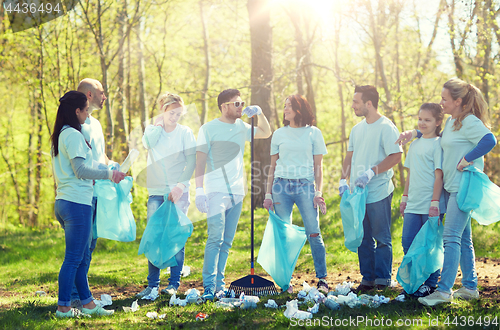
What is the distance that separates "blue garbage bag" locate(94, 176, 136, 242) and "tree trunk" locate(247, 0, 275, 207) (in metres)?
4.95

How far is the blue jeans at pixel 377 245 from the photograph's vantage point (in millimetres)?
4035

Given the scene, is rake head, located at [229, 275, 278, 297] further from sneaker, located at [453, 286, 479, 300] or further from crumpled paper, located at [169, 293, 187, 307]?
sneaker, located at [453, 286, 479, 300]

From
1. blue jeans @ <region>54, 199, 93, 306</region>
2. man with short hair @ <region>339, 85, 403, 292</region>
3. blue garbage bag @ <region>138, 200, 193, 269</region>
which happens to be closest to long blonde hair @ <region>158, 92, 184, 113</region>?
blue garbage bag @ <region>138, 200, 193, 269</region>

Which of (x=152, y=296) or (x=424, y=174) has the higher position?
(x=424, y=174)

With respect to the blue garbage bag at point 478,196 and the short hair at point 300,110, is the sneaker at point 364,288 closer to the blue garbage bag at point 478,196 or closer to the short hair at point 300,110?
the blue garbage bag at point 478,196

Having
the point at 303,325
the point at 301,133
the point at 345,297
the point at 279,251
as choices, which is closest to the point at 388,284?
the point at 345,297

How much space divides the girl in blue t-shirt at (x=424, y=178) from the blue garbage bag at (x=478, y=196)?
0.21 metres

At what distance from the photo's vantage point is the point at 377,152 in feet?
13.3

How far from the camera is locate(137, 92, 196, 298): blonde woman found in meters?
4.13

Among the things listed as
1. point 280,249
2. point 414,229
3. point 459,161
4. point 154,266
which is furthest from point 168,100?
point 459,161

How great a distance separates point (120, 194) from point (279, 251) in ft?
5.27

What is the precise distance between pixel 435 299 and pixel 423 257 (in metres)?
0.34

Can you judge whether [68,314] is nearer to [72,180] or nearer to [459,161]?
[72,180]

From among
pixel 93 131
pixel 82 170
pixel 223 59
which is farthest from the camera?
pixel 223 59
